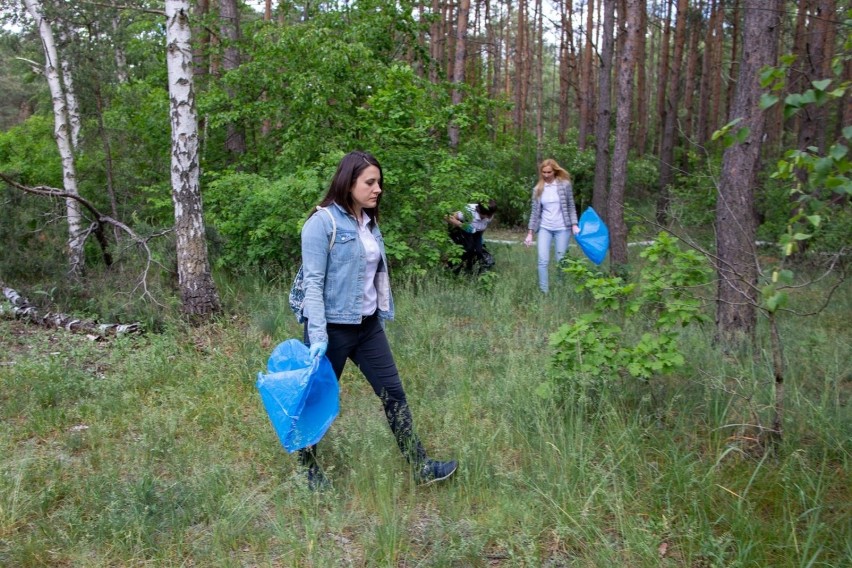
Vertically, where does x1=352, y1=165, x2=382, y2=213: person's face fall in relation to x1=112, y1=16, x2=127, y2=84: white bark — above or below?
below

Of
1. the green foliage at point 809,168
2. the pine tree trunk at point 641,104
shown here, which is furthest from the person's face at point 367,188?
the pine tree trunk at point 641,104

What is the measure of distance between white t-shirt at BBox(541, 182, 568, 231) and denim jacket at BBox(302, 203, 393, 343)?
17.3 feet

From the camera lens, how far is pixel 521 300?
25.5 ft

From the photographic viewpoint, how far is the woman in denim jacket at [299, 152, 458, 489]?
346 centimetres

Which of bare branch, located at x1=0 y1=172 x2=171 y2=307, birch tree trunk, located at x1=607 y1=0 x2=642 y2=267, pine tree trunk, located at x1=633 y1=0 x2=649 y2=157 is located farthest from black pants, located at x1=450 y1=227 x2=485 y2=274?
pine tree trunk, located at x1=633 y1=0 x2=649 y2=157

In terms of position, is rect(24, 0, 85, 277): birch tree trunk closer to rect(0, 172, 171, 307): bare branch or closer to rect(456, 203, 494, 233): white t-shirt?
rect(0, 172, 171, 307): bare branch

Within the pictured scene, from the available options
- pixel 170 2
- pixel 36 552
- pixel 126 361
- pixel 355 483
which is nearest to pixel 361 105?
pixel 170 2

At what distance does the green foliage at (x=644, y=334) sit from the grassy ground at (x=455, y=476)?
0.19m

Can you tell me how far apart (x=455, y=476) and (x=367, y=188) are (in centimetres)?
163

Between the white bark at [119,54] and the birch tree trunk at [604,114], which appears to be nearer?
the white bark at [119,54]

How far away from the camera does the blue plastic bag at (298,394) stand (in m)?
3.33

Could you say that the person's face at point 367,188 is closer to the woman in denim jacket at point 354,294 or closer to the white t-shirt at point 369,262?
the woman in denim jacket at point 354,294

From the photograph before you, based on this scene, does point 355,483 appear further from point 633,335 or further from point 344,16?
point 344,16

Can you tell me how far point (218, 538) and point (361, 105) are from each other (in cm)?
723
